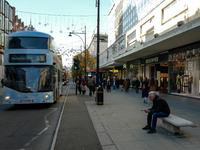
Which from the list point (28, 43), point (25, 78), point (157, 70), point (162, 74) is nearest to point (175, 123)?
point (25, 78)

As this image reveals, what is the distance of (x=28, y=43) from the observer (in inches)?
365

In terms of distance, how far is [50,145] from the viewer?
14.5 ft

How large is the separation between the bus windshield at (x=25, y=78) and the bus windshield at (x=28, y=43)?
104 cm

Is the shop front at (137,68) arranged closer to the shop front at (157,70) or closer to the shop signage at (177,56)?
the shop front at (157,70)

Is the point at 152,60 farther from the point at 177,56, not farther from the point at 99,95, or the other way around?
the point at 99,95

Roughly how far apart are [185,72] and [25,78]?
1232cm

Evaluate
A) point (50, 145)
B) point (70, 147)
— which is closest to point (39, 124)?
point (50, 145)

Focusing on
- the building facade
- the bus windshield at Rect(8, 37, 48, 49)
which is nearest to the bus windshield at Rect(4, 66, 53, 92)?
the bus windshield at Rect(8, 37, 48, 49)

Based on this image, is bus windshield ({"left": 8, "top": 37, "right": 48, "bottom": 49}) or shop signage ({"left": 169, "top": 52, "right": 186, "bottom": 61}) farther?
shop signage ({"left": 169, "top": 52, "right": 186, "bottom": 61})

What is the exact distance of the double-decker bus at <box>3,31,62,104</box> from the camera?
29.6ft

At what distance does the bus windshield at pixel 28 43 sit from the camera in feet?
30.0

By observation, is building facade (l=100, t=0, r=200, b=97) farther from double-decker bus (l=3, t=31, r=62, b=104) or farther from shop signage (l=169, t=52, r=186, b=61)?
double-decker bus (l=3, t=31, r=62, b=104)

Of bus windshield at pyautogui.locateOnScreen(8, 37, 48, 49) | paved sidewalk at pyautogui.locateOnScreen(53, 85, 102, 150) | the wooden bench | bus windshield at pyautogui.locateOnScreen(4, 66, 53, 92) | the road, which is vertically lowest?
the road

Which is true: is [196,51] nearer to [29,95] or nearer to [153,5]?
[153,5]
